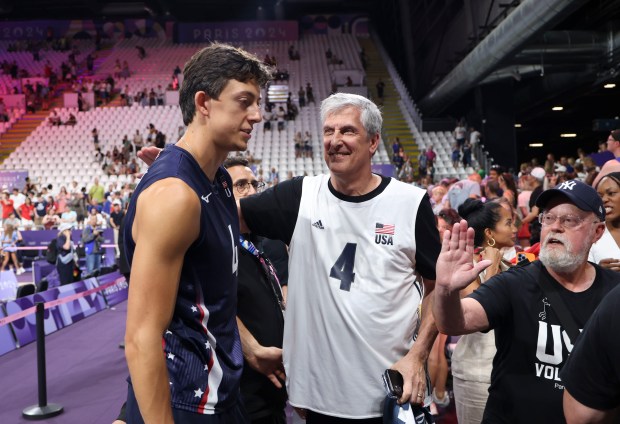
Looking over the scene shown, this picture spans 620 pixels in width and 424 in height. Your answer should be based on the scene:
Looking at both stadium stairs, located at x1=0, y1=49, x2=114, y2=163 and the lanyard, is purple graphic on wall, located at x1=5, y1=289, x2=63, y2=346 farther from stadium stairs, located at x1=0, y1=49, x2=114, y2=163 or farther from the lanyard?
stadium stairs, located at x1=0, y1=49, x2=114, y2=163

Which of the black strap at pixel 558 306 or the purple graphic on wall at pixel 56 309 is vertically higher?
the black strap at pixel 558 306

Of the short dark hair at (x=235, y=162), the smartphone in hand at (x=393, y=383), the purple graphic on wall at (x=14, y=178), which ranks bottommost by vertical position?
the smartphone in hand at (x=393, y=383)

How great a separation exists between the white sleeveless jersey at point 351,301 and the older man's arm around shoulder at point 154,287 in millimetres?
903

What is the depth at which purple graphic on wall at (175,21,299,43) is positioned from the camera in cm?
3725

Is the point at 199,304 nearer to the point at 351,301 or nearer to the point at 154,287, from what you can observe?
the point at 154,287

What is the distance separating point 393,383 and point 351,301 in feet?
1.20

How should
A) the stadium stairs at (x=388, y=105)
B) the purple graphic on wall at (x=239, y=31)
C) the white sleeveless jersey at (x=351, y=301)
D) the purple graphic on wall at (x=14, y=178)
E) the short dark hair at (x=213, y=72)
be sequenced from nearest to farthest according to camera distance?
the short dark hair at (x=213, y=72)
the white sleeveless jersey at (x=351, y=301)
the purple graphic on wall at (x=14, y=178)
the stadium stairs at (x=388, y=105)
the purple graphic on wall at (x=239, y=31)

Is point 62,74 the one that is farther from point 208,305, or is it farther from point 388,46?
point 208,305

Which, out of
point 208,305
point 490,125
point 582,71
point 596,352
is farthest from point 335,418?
point 490,125

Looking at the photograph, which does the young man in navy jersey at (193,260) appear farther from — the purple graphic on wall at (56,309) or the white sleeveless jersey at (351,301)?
the purple graphic on wall at (56,309)

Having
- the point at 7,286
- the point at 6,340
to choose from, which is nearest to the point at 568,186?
the point at 6,340

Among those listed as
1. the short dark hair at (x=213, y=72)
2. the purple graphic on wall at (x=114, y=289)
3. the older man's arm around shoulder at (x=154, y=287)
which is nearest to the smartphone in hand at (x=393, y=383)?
the older man's arm around shoulder at (x=154, y=287)

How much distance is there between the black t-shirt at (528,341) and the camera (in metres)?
2.19

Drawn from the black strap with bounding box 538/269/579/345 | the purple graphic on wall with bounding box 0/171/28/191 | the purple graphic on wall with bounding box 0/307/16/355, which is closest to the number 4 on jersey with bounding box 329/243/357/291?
the black strap with bounding box 538/269/579/345
